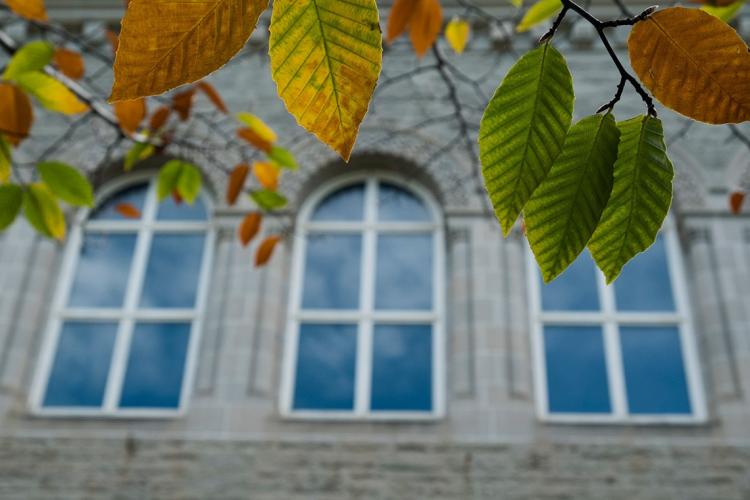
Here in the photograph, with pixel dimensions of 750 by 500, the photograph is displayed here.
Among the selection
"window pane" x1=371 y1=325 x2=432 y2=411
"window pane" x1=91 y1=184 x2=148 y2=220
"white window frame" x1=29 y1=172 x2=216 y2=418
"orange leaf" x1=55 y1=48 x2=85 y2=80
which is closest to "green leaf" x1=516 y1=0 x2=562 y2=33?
"orange leaf" x1=55 y1=48 x2=85 y2=80

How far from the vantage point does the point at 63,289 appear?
625 cm

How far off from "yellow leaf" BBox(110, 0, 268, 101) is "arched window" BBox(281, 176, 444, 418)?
16.8 feet

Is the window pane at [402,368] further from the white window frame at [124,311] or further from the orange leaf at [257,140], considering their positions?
the orange leaf at [257,140]

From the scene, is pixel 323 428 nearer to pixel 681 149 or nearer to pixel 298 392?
pixel 298 392

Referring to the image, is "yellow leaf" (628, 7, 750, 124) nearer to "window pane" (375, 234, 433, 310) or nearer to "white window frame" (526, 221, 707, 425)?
"white window frame" (526, 221, 707, 425)

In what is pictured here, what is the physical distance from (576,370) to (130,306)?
3266mm

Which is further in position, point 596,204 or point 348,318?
point 348,318

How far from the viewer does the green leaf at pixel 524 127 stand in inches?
21.0

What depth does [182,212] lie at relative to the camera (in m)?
6.58

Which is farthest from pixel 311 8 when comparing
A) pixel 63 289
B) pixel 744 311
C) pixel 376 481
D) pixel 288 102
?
pixel 63 289

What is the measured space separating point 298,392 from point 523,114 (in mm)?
5289

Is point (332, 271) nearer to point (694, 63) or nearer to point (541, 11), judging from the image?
point (541, 11)

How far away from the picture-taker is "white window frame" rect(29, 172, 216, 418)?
18.5ft

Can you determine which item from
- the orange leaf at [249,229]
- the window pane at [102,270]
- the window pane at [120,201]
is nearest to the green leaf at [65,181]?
the orange leaf at [249,229]
